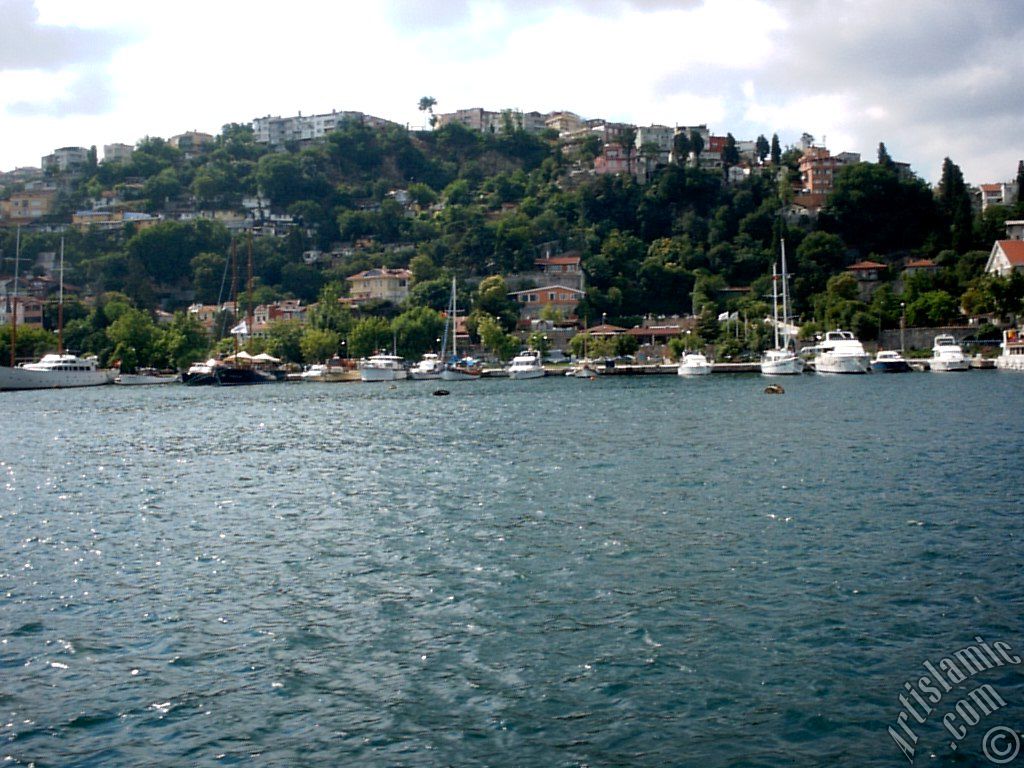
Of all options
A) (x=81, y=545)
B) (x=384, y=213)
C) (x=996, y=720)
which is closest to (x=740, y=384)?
(x=81, y=545)

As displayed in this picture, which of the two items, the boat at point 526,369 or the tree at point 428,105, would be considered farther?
the tree at point 428,105

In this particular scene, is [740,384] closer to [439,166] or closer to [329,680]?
[329,680]

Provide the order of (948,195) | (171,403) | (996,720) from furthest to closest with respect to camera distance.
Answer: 1. (948,195)
2. (171,403)
3. (996,720)

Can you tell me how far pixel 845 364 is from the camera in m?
67.1

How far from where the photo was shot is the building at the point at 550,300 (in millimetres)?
99750

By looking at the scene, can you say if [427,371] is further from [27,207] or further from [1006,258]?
[27,207]

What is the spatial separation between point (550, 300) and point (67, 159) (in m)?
103

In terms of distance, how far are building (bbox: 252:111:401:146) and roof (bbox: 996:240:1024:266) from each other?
11122 centimetres

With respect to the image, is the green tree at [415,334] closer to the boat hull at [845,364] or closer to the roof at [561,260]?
the roof at [561,260]

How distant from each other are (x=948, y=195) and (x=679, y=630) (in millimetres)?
109717

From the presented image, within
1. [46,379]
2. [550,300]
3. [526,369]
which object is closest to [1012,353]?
[526,369]

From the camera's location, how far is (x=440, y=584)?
13391 millimetres

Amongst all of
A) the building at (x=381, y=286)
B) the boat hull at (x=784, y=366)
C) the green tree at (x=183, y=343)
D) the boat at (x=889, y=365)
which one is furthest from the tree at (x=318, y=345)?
the boat at (x=889, y=365)

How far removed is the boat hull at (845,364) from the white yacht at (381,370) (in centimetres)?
3120
